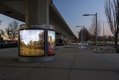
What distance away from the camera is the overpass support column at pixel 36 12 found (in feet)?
80.5

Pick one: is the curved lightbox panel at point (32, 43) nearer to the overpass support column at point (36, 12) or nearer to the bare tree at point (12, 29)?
the overpass support column at point (36, 12)

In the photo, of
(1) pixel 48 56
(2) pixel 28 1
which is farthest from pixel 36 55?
(2) pixel 28 1

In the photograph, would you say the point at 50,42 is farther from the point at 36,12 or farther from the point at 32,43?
the point at 36,12

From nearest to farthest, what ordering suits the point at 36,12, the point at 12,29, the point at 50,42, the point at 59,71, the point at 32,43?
the point at 59,71
the point at 32,43
the point at 50,42
the point at 36,12
the point at 12,29

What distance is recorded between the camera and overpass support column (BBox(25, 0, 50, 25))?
80.5 ft

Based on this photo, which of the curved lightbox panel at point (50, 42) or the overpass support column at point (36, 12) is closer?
the curved lightbox panel at point (50, 42)

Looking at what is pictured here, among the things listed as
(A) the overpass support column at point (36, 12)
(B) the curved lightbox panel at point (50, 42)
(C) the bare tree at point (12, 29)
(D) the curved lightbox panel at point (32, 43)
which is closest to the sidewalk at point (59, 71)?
(D) the curved lightbox panel at point (32, 43)

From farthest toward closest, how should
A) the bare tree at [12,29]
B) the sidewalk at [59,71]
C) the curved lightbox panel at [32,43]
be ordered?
the bare tree at [12,29] → the curved lightbox panel at [32,43] → the sidewalk at [59,71]

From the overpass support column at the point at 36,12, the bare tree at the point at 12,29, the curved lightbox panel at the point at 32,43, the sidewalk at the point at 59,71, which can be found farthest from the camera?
the bare tree at the point at 12,29

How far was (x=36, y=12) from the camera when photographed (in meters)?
24.7

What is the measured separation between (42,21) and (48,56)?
5.18 metres

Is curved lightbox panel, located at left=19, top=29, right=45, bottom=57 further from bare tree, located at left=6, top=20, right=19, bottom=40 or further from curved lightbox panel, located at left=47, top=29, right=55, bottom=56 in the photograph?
bare tree, located at left=6, top=20, right=19, bottom=40

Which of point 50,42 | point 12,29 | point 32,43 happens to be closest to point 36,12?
point 50,42

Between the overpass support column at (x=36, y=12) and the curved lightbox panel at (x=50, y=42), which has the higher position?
the overpass support column at (x=36, y=12)
